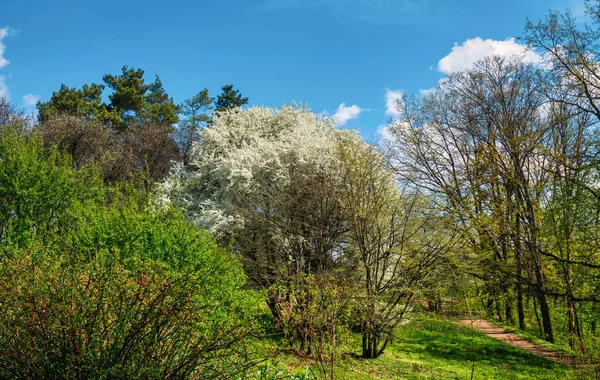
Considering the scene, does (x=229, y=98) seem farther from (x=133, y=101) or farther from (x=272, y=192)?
(x=272, y=192)

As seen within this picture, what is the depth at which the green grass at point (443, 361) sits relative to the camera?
10.1m

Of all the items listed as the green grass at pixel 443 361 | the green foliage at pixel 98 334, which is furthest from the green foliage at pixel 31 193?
the green foliage at pixel 98 334

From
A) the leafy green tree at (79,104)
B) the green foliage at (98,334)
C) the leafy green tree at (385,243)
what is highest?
the leafy green tree at (79,104)

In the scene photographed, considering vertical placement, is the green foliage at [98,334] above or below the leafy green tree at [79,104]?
below

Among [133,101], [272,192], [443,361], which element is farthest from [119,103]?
[443,361]

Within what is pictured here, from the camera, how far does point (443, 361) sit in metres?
13.2

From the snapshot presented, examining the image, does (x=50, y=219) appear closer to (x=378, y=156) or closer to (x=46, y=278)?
(x=46, y=278)

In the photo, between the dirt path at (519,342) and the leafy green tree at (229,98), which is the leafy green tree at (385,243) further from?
the leafy green tree at (229,98)

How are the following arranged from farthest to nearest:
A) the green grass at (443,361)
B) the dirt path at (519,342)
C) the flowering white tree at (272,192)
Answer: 1. the flowering white tree at (272,192)
2. the dirt path at (519,342)
3. the green grass at (443,361)

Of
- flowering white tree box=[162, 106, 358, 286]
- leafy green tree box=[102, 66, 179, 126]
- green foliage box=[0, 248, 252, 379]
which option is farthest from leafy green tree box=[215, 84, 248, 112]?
green foliage box=[0, 248, 252, 379]

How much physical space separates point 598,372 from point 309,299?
5734mm

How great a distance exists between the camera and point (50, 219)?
37.9ft

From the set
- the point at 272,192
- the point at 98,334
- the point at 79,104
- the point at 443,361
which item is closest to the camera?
the point at 98,334

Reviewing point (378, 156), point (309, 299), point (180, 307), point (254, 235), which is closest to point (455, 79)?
point (378, 156)
